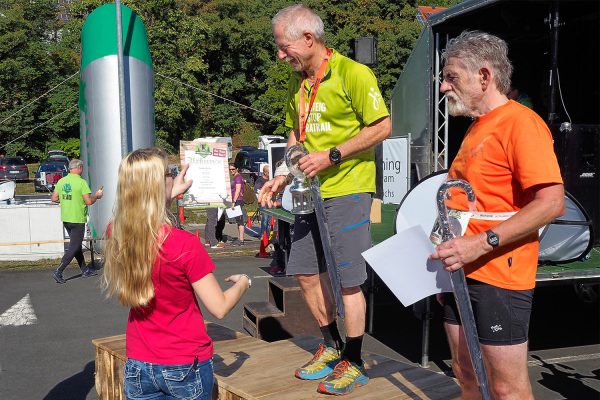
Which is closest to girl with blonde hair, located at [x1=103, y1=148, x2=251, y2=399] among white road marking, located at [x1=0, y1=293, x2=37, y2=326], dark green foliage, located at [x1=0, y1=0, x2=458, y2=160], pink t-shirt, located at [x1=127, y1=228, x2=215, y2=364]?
pink t-shirt, located at [x1=127, y1=228, x2=215, y2=364]

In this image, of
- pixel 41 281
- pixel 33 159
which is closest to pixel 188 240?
pixel 41 281

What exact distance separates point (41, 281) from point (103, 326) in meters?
3.71

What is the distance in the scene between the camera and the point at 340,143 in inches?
132

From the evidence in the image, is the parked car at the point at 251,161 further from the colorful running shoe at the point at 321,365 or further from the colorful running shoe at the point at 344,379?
Result: the colorful running shoe at the point at 344,379

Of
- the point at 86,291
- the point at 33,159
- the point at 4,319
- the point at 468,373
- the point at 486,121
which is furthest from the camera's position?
the point at 33,159

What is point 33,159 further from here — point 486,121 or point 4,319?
point 486,121

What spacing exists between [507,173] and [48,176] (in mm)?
29209

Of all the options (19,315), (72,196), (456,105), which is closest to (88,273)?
(72,196)

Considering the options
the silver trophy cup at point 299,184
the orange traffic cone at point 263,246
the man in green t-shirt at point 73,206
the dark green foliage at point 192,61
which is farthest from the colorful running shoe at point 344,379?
the dark green foliage at point 192,61

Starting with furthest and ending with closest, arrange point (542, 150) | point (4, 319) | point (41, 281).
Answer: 1. point (41, 281)
2. point (4, 319)
3. point (542, 150)

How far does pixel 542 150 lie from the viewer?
2.25 m

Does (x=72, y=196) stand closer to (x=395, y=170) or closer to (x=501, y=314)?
(x=395, y=170)

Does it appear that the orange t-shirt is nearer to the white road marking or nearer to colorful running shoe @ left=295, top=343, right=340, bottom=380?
colorful running shoe @ left=295, top=343, right=340, bottom=380

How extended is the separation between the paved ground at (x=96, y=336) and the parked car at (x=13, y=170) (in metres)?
25.2
